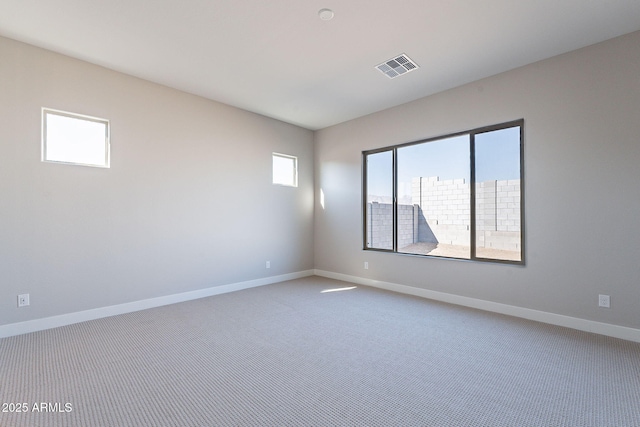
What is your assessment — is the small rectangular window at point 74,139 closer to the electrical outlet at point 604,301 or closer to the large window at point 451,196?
the large window at point 451,196

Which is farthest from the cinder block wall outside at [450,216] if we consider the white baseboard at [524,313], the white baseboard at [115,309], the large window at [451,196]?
the white baseboard at [115,309]

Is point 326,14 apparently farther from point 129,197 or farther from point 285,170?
point 285,170

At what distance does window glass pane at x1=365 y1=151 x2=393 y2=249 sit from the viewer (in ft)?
16.2

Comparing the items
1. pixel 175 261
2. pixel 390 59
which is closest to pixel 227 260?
pixel 175 261

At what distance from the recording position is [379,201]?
509 centimetres

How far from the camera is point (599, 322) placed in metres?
2.95

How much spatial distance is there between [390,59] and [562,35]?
1.61 meters

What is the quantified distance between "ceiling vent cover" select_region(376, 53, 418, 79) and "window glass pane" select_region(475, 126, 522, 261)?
1.32 metres

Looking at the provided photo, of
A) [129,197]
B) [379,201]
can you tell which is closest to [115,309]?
[129,197]

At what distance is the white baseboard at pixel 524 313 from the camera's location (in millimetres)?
2840

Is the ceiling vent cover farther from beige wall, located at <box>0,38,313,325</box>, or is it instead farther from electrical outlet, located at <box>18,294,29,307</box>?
electrical outlet, located at <box>18,294,29,307</box>

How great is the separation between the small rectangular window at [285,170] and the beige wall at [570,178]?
8.47 feet

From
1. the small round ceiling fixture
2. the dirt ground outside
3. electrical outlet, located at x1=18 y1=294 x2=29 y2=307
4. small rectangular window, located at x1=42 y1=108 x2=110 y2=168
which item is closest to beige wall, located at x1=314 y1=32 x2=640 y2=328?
the dirt ground outside

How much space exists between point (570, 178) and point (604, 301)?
4.16 feet
